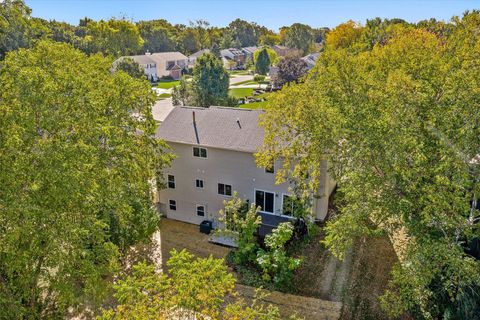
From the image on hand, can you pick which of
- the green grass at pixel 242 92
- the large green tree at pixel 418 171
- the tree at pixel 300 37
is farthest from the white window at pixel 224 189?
the tree at pixel 300 37

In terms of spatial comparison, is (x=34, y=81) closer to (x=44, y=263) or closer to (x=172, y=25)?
(x=44, y=263)

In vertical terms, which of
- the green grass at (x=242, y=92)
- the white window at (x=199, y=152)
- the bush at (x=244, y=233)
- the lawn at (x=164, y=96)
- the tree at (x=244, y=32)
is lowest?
the bush at (x=244, y=233)

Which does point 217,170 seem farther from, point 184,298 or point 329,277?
point 184,298

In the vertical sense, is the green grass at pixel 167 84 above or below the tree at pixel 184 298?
above

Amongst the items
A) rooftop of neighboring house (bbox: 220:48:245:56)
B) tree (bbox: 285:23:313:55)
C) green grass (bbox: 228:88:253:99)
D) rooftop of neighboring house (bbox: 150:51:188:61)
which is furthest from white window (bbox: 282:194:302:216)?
tree (bbox: 285:23:313:55)

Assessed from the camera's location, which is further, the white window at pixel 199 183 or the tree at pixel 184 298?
the white window at pixel 199 183

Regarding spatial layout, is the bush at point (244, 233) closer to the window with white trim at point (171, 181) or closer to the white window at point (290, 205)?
the white window at point (290, 205)

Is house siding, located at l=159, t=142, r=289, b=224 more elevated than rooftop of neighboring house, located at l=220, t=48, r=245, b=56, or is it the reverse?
rooftop of neighboring house, located at l=220, t=48, r=245, b=56

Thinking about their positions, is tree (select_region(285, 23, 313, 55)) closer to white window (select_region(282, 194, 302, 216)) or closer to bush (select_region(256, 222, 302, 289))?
white window (select_region(282, 194, 302, 216))
